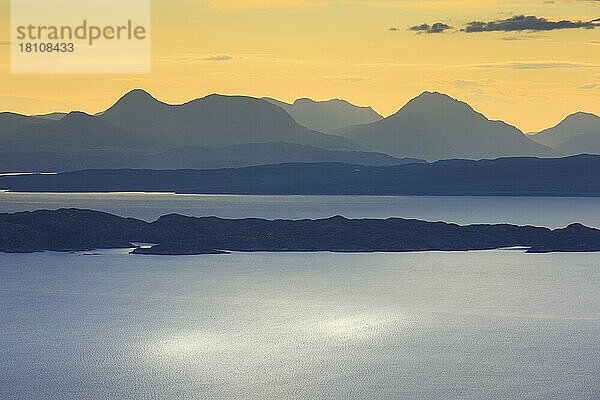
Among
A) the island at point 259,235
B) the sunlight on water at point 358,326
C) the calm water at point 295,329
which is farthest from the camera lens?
the island at point 259,235

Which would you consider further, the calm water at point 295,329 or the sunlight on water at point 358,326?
the sunlight on water at point 358,326

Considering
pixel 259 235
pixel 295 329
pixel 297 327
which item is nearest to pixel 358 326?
pixel 297 327

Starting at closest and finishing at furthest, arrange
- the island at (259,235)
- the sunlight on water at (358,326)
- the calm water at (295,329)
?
the calm water at (295,329)
the sunlight on water at (358,326)
the island at (259,235)

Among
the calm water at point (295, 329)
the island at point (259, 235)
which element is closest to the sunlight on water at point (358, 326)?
the calm water at point (295, 329)

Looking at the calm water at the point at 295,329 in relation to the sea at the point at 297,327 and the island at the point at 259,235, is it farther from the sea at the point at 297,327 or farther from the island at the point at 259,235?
the island at the point at 259,235

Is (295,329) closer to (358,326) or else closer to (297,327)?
(297,327)

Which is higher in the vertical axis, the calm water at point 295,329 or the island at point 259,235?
the island at point 259,235

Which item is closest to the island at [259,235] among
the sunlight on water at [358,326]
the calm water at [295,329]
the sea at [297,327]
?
the sea at [297,327]

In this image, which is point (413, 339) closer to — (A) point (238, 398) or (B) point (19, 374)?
(A) point (238, 398)

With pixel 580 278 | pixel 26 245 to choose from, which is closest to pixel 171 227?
pixel 26 245
